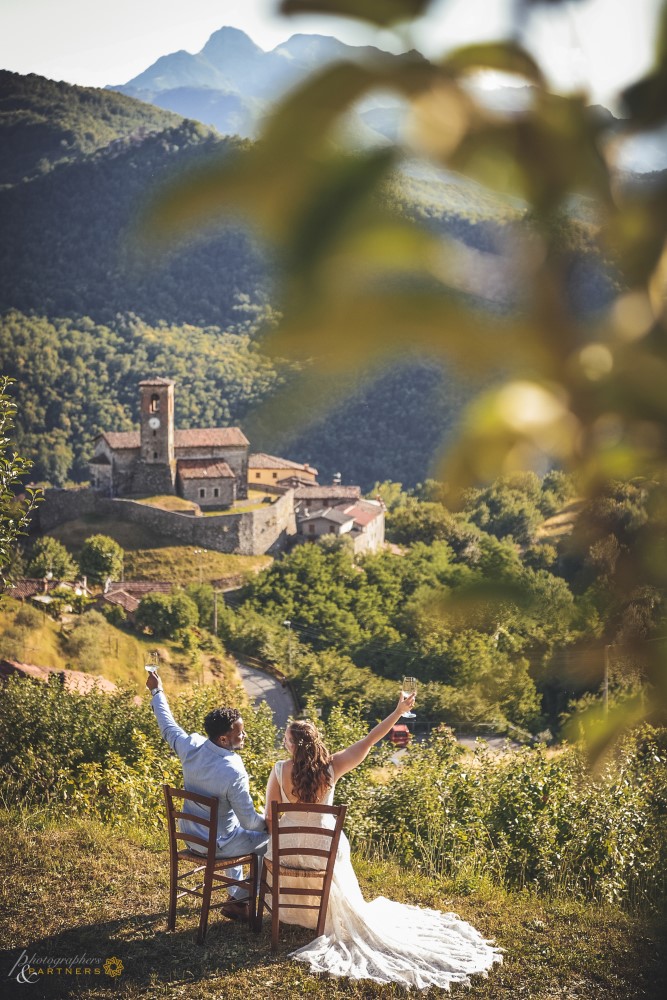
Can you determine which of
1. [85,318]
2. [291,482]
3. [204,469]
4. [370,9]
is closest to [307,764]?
[370,9]

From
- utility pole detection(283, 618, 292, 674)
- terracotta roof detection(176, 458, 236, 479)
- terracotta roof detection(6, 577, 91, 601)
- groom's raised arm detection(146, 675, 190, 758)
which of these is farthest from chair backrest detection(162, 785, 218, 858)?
terracotta roof detection(176, 458, 236, 479)

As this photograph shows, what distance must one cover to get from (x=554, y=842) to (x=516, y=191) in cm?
529

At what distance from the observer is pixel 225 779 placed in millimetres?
4176

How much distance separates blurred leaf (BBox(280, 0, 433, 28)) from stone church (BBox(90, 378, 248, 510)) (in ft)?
127

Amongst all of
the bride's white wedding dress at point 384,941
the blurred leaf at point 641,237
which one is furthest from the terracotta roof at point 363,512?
the blurred leaf at point 641,237

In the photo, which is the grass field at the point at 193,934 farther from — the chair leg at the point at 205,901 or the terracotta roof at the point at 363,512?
the terracotta roof at the point at 363,512

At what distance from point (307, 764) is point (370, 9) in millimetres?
3966

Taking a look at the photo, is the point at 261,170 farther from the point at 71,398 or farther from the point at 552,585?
the point at 71,398

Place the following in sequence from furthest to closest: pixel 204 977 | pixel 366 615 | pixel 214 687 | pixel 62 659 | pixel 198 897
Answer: pixel 366 615 < pixel 62 659 < pixel 214 687 < pixel 198 897 < pixel 204 977

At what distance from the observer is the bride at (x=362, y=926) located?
388 cm

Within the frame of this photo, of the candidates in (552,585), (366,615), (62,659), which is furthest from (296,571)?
(552,585)

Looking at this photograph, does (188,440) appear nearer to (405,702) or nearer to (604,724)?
(405,702)

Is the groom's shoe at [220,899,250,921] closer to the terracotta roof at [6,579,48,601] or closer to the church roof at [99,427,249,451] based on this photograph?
the terracotta roof at [6,579,48,601]

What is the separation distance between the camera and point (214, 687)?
9391 millimetres
